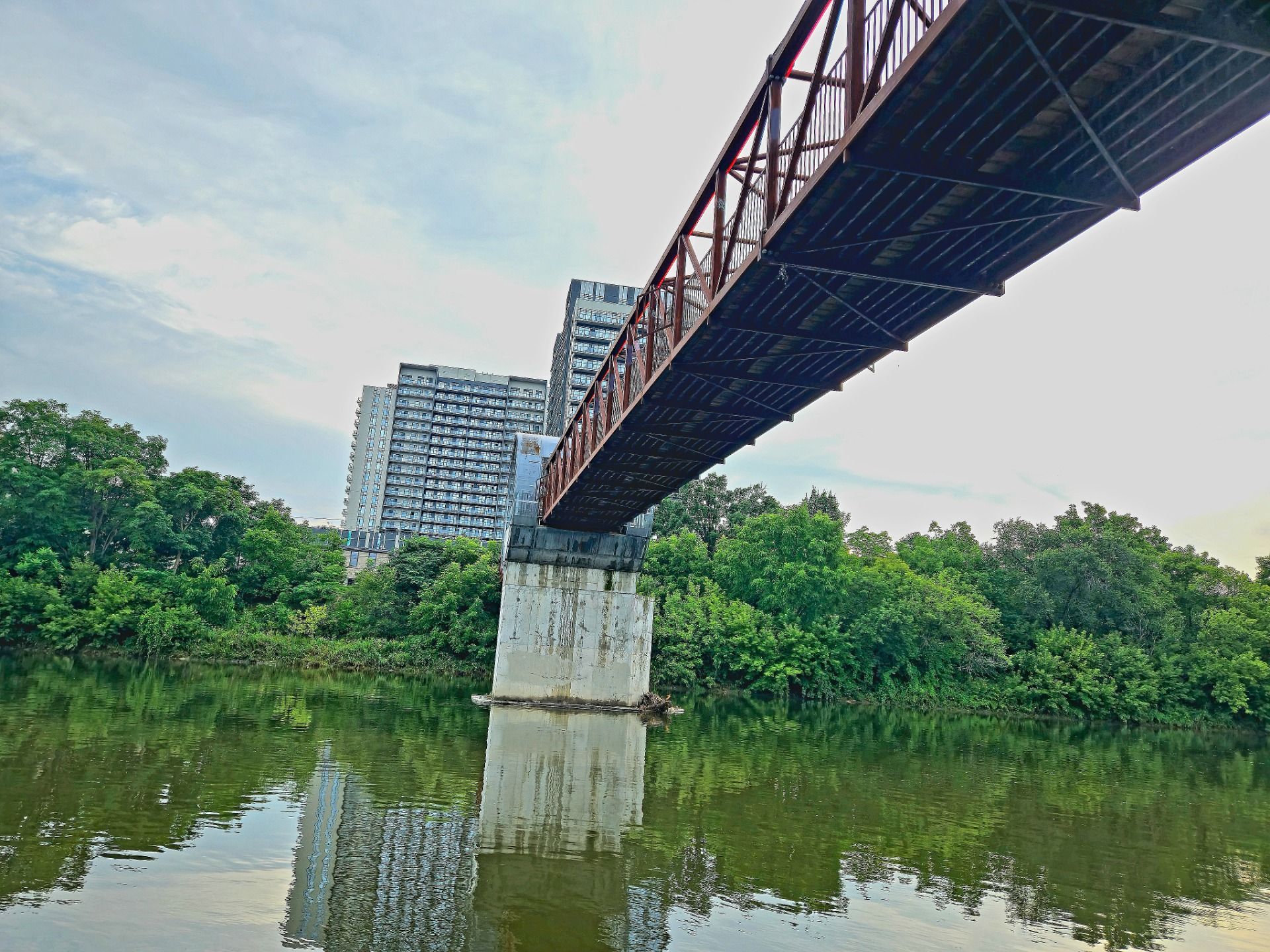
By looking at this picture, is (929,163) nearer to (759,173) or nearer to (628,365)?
(759,173)

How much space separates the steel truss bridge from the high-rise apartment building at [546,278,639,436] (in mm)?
76887

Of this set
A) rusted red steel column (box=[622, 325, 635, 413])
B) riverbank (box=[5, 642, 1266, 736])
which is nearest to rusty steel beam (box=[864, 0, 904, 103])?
rusted red steel column (box=[622, 325, 635, 413])

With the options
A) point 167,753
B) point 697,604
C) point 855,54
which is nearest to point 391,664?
point 697,604

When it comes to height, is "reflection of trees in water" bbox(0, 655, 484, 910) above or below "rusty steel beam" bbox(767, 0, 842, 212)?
below

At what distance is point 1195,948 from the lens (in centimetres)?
1063

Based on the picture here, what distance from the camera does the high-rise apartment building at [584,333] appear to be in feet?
315

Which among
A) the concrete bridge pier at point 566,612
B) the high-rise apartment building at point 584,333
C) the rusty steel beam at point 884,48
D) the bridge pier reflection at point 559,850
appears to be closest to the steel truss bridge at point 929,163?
the rusty steel beam at point 884,48

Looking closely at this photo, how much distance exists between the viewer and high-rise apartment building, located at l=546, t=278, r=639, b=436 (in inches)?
3780

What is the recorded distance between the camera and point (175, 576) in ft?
158

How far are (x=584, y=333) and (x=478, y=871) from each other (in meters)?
91.1

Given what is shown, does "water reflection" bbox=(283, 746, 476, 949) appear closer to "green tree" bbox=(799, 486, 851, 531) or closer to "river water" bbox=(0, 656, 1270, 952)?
"river water" bbox=(0, 656, 1270, 952)

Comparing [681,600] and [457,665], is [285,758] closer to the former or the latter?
[457,665]

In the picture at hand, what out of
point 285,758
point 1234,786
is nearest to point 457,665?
point 285,758

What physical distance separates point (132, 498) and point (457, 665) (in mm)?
23549
